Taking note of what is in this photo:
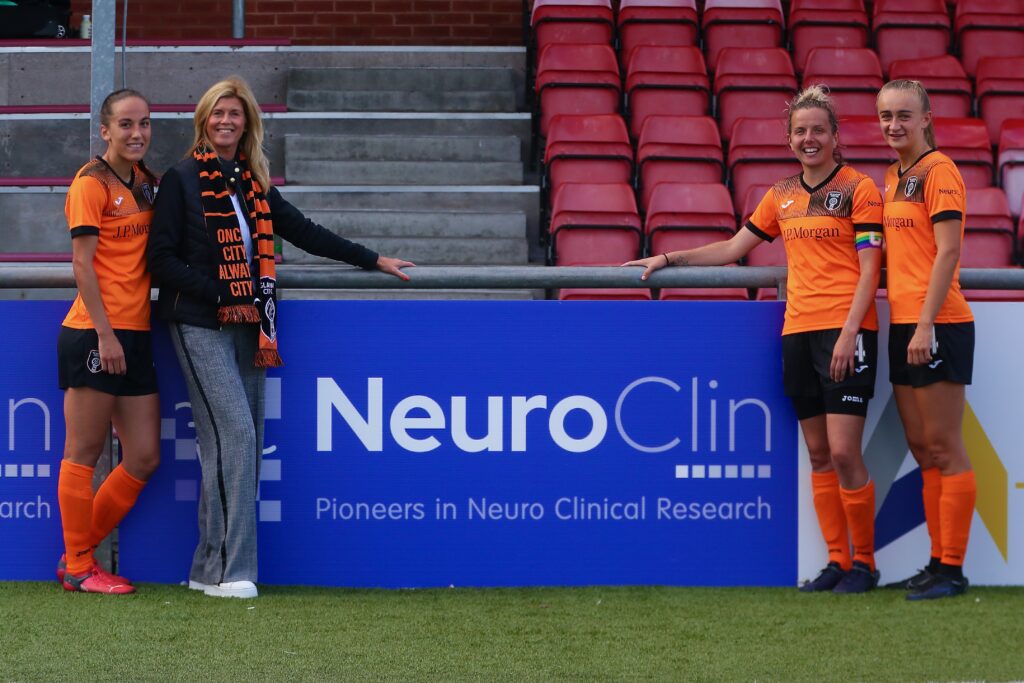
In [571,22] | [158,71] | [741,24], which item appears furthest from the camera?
[741,24]

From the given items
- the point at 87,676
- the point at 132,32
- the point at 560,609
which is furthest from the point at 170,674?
the point at 132,32

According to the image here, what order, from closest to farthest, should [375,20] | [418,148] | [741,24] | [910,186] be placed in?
[910,186]
[418,148]
[741,24]
[375,20]

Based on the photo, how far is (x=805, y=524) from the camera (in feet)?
14.0

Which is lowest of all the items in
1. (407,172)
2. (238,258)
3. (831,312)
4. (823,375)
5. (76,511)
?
(76,511)

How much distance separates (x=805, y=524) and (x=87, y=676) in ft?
7.48

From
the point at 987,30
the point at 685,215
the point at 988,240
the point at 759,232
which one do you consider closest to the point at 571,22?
the point at 685,215

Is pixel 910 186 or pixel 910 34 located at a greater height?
pixel 910 34

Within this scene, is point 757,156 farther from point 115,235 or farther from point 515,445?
point 115,235

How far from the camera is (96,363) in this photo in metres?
3.92

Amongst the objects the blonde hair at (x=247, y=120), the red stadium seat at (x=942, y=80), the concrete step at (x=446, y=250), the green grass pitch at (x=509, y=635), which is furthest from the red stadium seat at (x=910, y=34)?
the blonde hair at (x=247, y=120)

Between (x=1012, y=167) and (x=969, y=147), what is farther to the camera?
(x=969, y=147)

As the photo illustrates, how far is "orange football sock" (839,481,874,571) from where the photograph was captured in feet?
13.4

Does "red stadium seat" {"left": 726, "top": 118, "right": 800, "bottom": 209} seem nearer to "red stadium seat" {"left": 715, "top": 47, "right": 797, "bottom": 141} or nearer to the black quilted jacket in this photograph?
"red stadium seat" {"left": 715, "top": 47, "right": 797, "bottom": 141}

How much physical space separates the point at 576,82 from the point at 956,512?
17.7 feet
